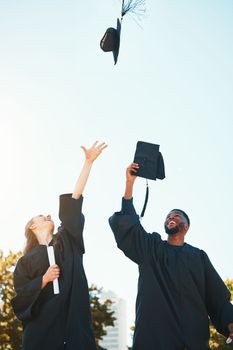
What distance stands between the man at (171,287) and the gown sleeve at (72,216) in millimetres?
448

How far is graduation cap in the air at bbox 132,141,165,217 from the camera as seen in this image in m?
4.45

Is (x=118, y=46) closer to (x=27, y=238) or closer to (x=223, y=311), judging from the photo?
(x=27, y=238)

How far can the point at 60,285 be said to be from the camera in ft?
11.8

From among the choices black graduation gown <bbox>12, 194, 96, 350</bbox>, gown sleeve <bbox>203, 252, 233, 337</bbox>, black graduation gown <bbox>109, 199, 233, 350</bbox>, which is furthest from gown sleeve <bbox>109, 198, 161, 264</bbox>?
gown sleeve <bbox>203, 252, 233, 337</bbox>

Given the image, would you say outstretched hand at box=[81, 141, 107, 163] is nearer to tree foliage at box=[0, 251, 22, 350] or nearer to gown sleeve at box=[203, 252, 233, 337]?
gown sleeve at box=[203, 252, 233, 337]

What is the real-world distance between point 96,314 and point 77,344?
12.7 meters

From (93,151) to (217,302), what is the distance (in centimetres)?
201

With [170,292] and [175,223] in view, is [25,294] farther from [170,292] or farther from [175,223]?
[175,223]

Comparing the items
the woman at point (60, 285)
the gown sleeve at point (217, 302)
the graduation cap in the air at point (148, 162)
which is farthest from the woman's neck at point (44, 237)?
the gown sleeve at point (217, 302)

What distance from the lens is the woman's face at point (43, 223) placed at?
14.0 ft

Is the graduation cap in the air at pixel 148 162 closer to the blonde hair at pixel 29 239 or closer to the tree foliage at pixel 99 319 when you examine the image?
the blonde hair at pixel 29 239

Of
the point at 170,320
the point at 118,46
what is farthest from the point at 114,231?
the point at 118,46

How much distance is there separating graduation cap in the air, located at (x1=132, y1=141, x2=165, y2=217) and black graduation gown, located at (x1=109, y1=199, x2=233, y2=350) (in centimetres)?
37

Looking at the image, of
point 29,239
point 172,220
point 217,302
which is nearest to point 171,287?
point 217,302
